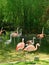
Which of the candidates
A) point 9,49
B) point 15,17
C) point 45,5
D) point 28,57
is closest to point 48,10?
point 45,5

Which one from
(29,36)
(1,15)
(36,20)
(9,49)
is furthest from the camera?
(1,15)

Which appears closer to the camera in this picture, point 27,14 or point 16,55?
point 16,55

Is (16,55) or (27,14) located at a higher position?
(27,14)

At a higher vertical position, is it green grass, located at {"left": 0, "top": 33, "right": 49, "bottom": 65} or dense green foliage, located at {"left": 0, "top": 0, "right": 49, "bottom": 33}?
dense green foliage, located at {"left": 0, "top": 0, "right": 49, "bottom": 33}

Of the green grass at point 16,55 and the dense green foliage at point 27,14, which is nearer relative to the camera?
the green grass at point 16,55

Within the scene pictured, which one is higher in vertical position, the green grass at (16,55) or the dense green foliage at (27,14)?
the dense green foliage at (27,14)

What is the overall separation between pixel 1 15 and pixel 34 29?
258cm

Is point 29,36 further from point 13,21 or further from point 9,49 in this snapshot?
point 9,49

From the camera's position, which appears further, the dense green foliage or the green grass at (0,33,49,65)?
the dense green foliage

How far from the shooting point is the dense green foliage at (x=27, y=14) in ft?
57.7

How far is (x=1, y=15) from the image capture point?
18969 millimetres

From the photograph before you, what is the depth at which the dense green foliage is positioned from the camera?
57.7 ft

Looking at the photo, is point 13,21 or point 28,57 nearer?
A: point 28,57

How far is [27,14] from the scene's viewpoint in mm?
17828
